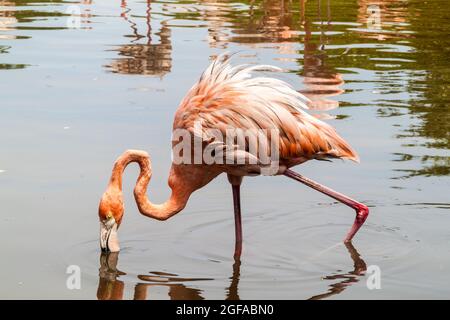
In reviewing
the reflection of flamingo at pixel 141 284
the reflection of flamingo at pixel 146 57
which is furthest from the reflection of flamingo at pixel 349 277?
the reflection of flamingo at pixel 146 57

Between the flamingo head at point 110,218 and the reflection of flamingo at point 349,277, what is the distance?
1404 millimetres

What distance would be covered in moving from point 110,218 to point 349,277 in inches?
62.3

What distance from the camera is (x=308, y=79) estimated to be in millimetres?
13133

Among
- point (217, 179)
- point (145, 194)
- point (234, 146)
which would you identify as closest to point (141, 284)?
point (145, 194)

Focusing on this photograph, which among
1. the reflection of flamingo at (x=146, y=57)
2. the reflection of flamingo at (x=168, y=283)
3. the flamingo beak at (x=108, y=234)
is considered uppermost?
the reflection of flamingo at (x=146, y=57)

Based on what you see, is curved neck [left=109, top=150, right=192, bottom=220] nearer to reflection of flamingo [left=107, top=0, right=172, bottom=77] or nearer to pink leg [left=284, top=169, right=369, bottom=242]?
pink leg [left=284, top=169, right=369, bottom=242]

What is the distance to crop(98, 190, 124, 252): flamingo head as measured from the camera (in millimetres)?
6684

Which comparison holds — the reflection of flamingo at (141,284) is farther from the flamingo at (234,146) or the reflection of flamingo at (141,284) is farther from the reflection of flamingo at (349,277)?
the reflection of flamingo at (349,277)

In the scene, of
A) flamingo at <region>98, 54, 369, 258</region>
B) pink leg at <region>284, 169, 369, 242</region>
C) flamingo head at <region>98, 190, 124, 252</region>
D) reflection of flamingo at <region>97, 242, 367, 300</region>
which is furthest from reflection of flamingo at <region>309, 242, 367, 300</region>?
flamingo head at <region>98, 190, 124, 252</region>

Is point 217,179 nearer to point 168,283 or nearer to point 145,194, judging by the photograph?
point 145,194

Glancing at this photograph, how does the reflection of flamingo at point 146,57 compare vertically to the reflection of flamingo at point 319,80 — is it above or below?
above

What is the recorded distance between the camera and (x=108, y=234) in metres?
6.72

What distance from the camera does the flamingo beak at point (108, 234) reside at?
6.71m
